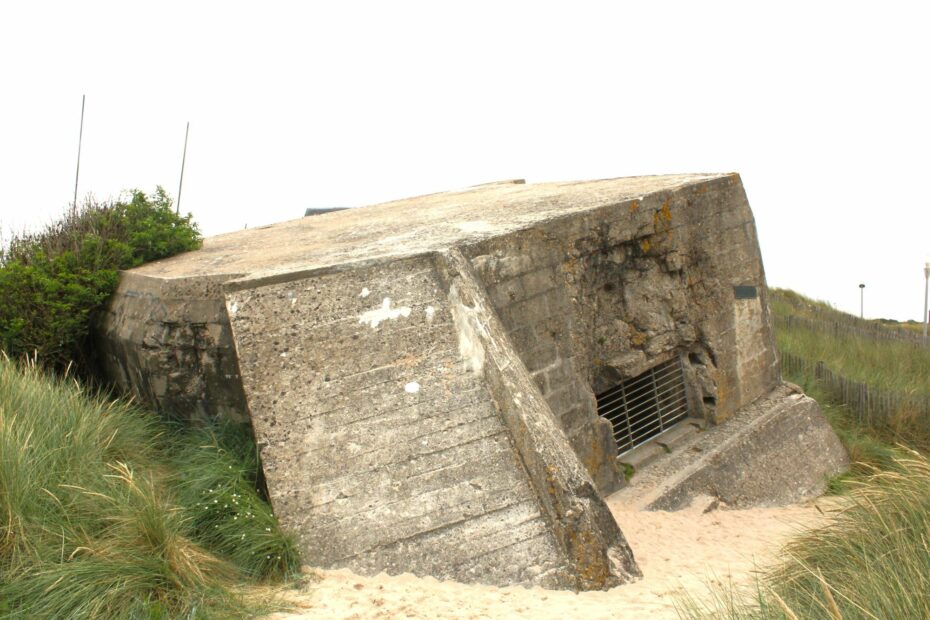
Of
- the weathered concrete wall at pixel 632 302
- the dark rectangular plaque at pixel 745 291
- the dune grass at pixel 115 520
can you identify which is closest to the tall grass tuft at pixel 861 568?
the dune grass at pixel 115 520

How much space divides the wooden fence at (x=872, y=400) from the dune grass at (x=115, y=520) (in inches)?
299

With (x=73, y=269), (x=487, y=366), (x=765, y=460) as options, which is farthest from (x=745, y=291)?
(x=73, y=269)

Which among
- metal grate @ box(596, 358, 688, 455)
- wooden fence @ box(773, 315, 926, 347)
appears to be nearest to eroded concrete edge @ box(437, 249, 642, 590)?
metal grate @ box(596, 358, 688, 455)

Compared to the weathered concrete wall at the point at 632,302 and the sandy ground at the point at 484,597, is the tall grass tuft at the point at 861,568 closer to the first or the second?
the sandy ground at the point at 484,597

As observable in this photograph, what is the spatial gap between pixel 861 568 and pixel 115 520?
3256mm

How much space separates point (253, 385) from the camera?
516 cm

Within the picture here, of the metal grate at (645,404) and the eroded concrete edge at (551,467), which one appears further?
the metal grate at (645,404)

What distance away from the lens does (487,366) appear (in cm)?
523

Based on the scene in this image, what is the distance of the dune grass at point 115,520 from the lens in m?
4.14

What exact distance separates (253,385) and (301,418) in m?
0.32

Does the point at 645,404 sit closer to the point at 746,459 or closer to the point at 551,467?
the point at 746,459

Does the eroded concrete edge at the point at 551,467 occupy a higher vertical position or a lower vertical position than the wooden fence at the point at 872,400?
higher

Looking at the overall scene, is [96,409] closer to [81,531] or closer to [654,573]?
[81,531]

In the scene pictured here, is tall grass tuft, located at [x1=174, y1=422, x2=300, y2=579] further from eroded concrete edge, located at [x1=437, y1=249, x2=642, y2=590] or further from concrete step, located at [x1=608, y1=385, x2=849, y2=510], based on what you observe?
concrete step, located at [x1=608, y1=385, x2=849, y2=510]
